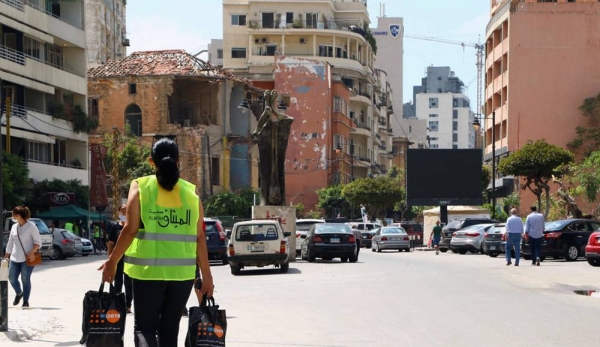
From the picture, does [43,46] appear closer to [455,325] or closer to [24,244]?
[24,244]

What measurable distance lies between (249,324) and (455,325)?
2861mm

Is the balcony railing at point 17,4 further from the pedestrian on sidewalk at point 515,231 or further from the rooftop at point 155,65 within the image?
the pedestrian on sidewalk at point 515,231

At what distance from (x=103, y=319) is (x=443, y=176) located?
52.7 meters

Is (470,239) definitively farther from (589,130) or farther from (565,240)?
(589,130)

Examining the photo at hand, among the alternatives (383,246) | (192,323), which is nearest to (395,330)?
(192,323)

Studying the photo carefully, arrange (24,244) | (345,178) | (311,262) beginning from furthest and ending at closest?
(345,178) → (311,262) → (24,244)

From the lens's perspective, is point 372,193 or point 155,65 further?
point 372,193

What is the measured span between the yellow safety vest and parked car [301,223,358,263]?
27.4m

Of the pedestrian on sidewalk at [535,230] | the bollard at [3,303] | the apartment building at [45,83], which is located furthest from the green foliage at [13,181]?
the bollard at [3,303]

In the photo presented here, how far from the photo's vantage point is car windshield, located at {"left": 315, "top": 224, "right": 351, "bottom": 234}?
116 ft

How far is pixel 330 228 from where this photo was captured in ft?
116

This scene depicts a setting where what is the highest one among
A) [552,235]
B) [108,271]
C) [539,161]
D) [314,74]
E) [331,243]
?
[314,74]

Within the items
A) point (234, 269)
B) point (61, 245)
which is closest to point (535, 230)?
point (234, 269)

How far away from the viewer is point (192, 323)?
24.3 ft
